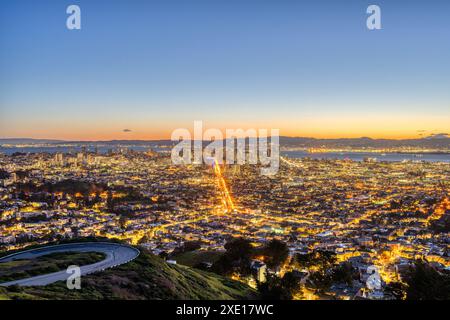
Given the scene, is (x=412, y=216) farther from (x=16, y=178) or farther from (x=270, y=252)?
(x=16, y=178)

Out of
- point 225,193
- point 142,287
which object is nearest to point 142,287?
point 142,287

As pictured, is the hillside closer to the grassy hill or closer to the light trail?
the grassy hill

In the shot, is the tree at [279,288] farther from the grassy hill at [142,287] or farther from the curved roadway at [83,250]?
the curved roadway at [83,250]

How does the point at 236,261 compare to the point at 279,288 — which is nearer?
the point at 279,288

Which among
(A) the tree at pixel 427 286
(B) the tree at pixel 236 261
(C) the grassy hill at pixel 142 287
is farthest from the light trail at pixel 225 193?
(A) the tree at pixel 427 286

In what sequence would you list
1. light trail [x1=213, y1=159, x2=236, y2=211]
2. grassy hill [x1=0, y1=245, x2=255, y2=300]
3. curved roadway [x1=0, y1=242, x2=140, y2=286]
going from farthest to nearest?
light trail [x1=213, y1=159, x2=236, y2=211], curved roadway [x1=0, y1=242, x2=140, y2=286], grassy hill [x1=0, y1=245, x2=255, y2=300]

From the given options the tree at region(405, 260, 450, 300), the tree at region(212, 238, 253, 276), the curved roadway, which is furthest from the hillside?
the tree at region(405, 260, 450, 300)

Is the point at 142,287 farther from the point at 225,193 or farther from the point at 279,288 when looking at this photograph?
the point at 225,193
